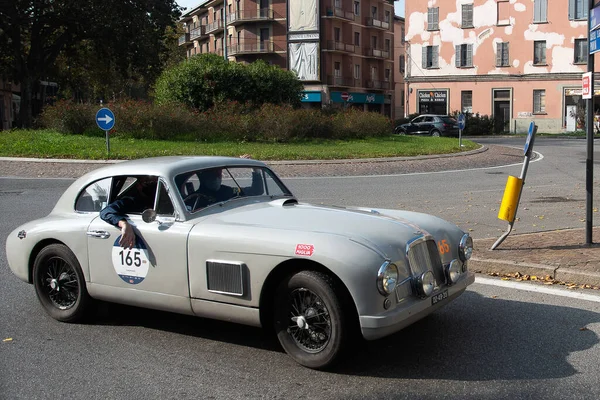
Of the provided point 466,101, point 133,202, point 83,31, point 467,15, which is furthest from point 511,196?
point 467,15

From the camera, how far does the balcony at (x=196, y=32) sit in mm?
85537

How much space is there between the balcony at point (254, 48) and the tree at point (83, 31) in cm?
2939

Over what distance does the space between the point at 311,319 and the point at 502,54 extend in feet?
185

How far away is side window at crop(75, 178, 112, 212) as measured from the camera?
586 centimetres

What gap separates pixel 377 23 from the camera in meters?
75.6

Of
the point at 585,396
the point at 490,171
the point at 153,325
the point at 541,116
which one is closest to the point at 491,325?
the point at 585,396

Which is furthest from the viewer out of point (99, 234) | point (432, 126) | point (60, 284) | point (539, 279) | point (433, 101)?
point (433, 101)

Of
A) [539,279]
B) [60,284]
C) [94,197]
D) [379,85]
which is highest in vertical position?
[379,85]

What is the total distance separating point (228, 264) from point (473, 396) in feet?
6.14

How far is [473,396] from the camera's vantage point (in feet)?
13.4

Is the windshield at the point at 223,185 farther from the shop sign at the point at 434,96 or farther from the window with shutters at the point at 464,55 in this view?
the shop sign at the point at 434,96

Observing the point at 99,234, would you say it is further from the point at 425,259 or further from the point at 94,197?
the point at 425,259

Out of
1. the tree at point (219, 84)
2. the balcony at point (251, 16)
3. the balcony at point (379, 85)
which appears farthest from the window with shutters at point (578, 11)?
the balcony at point (251, 16)

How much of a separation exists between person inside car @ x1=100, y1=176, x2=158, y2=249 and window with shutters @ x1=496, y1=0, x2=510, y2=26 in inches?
2199
